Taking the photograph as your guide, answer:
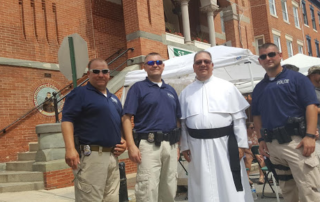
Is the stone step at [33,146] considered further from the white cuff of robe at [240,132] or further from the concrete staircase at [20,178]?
the white cuff of robe at [240,132]

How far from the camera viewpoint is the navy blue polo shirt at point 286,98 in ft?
12.0

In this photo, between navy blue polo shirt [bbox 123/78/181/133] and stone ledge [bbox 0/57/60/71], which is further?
stone ledge [bbox 0/57/60/71]

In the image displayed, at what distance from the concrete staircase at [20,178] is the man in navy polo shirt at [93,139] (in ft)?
14.6

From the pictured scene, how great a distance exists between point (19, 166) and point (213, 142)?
6230 millimetres

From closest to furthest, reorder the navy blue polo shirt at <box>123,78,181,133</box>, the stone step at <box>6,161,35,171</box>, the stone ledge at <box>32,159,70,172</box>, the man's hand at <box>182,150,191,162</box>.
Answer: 1. the navy blue polo shirt at <box>123,78,181,133</box>
2. the man's hand at <box>182,150,191,162</box>
3. the stone ledge at <box>32,159,70,172</box>
4. the stone step at <box>6,161,35,171</box>

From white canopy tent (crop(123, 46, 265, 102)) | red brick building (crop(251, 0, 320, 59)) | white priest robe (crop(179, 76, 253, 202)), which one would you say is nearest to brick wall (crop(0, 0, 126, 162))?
white canopy tent (crop(123, 46, 265, 102))

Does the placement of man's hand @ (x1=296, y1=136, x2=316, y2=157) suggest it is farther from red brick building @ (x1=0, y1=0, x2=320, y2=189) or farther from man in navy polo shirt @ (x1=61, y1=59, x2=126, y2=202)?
red brick building @ (x1=0, y1=0, x2=320, y2=189)

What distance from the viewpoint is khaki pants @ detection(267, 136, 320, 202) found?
3.52 m

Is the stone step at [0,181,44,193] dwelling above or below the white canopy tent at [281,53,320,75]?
below

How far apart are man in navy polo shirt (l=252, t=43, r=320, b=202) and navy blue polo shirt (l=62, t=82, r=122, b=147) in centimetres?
187

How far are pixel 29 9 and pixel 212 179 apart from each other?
342 inches

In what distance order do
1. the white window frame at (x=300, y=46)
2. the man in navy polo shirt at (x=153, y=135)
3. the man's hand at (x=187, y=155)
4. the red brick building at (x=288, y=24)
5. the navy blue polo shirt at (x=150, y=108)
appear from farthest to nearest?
the white window frame at (x=300, y=46) → the red brick building at (x=288, y=24) → the man's hand at (x=187, y=155) → the navy blue polo shirt at (x=150, y=108) → the man in navy polo shirt at (x=153, y=135)

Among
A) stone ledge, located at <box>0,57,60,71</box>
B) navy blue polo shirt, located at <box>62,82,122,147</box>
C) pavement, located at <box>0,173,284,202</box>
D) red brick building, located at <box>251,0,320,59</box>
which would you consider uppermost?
red brick building, located at <box>251,0,320,59</box>

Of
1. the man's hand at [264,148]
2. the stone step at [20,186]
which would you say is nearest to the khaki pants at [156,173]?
the man's hand at [264,148]
